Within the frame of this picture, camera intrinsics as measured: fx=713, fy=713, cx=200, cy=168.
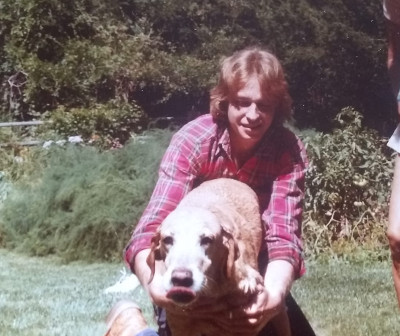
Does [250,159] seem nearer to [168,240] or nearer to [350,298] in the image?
[168,240]

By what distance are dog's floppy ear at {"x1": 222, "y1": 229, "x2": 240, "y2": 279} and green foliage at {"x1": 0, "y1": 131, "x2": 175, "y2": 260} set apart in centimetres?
271

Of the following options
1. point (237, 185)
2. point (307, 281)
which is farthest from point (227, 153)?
point (307, 281)

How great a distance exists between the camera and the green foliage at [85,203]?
14.1ft

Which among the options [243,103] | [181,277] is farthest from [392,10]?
[181,277]

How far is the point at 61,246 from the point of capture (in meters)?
4.29

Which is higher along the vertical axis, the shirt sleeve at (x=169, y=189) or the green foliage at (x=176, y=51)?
the shirt sleeve at (x=169, y=189)

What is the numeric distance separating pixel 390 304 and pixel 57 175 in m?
2.30

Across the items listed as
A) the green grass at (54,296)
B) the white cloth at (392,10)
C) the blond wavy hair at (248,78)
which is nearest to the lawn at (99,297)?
the green grass at (54,296)

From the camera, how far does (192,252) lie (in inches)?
60.7

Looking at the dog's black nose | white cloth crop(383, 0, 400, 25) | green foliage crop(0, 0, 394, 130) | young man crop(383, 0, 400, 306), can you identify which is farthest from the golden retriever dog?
green foliage crop(0, 0, 394, 130)

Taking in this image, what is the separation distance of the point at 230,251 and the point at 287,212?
42 centimetres

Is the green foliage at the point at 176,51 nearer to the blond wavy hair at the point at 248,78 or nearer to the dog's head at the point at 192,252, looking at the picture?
the blond wavy hair at the point at 248,78

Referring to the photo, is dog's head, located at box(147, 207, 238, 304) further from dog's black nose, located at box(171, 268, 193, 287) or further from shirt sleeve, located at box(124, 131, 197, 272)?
shirt sleeve, located at box(124, 131, 197, 272)

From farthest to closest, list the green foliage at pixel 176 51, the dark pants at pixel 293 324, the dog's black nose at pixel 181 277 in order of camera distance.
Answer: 1. the green foliage at pixel 176 51
2. the dark pants at pixel 293 324
3. the dog's black nose at pixel 181 277
